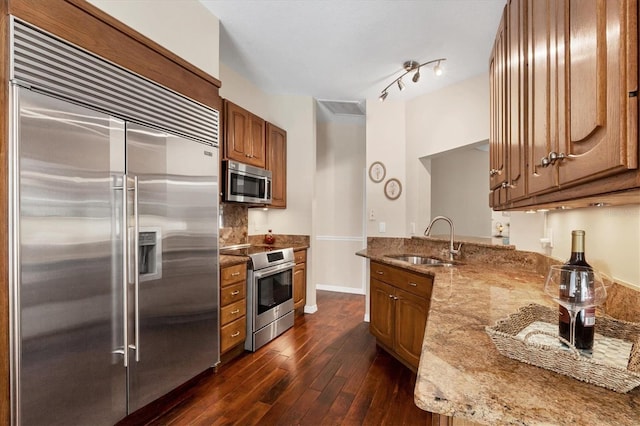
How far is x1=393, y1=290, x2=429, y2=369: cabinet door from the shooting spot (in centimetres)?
238

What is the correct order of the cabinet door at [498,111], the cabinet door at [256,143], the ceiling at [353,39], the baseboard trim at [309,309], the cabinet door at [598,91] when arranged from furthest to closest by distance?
the baseboard trim at [309,309], the cabinet door at [256,143], the ceiling at [353,39], the cabinet door at [498,111], the cabinet door at [598,91]

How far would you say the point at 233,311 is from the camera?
2730mm

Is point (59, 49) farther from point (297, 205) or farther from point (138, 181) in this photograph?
point (297, 205)

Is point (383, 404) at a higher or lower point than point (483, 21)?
lower

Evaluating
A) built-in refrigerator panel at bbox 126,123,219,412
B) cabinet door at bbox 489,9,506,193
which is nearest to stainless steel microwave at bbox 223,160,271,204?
built-in refrigerator panel at bbox 126,123,219,412

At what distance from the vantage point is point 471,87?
10.7 feet

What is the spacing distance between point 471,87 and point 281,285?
2.87 meters

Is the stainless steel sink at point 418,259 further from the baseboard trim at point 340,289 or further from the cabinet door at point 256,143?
the baseboard trim at point 340,289

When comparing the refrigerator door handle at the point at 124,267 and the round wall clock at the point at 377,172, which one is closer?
the refrigerator door handle at the point at 124,267

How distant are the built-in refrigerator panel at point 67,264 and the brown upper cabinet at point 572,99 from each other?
190cm

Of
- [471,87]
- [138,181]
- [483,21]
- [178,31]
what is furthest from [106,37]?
[471,87]

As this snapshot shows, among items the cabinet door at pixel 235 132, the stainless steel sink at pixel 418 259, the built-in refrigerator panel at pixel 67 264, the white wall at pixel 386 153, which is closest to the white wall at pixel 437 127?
the white wall at pixel 386 153

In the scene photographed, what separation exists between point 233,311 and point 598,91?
2707 millimetres

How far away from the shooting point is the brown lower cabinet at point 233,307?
2604mm
